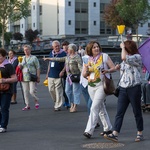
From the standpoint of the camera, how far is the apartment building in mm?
67812

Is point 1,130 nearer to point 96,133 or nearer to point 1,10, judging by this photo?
point 96,133

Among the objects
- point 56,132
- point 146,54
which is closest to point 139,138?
point 146,54

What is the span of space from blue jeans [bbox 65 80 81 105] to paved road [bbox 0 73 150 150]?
13.7 inches

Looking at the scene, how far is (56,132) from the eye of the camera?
10.1 meters

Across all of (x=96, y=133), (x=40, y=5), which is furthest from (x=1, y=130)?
(x=40, y=5)

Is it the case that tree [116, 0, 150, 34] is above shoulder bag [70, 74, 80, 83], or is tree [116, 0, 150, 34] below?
above

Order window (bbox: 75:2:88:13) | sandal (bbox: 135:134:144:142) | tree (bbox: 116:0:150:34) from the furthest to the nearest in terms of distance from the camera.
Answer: window (bbox: 75:2:88:13) < tree (bbox: 116:0:150:34) < sandal (bbox: 135:134:144:142)

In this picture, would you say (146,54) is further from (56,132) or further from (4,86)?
(4,86)

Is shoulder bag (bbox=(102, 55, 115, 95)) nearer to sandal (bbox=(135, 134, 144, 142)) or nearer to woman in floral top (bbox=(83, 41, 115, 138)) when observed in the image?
woman in floral top (bbox=(83, 41, 115, 138))

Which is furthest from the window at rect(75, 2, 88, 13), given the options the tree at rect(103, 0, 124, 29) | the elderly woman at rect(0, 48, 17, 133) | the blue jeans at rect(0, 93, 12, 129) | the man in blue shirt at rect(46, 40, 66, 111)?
the blue jeans at rect(0, 93, 12, 129)

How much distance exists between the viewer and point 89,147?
8453 mm

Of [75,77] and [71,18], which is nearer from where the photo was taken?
[75,77]

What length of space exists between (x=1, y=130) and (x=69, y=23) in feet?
192

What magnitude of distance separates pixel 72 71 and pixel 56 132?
3.11 m
